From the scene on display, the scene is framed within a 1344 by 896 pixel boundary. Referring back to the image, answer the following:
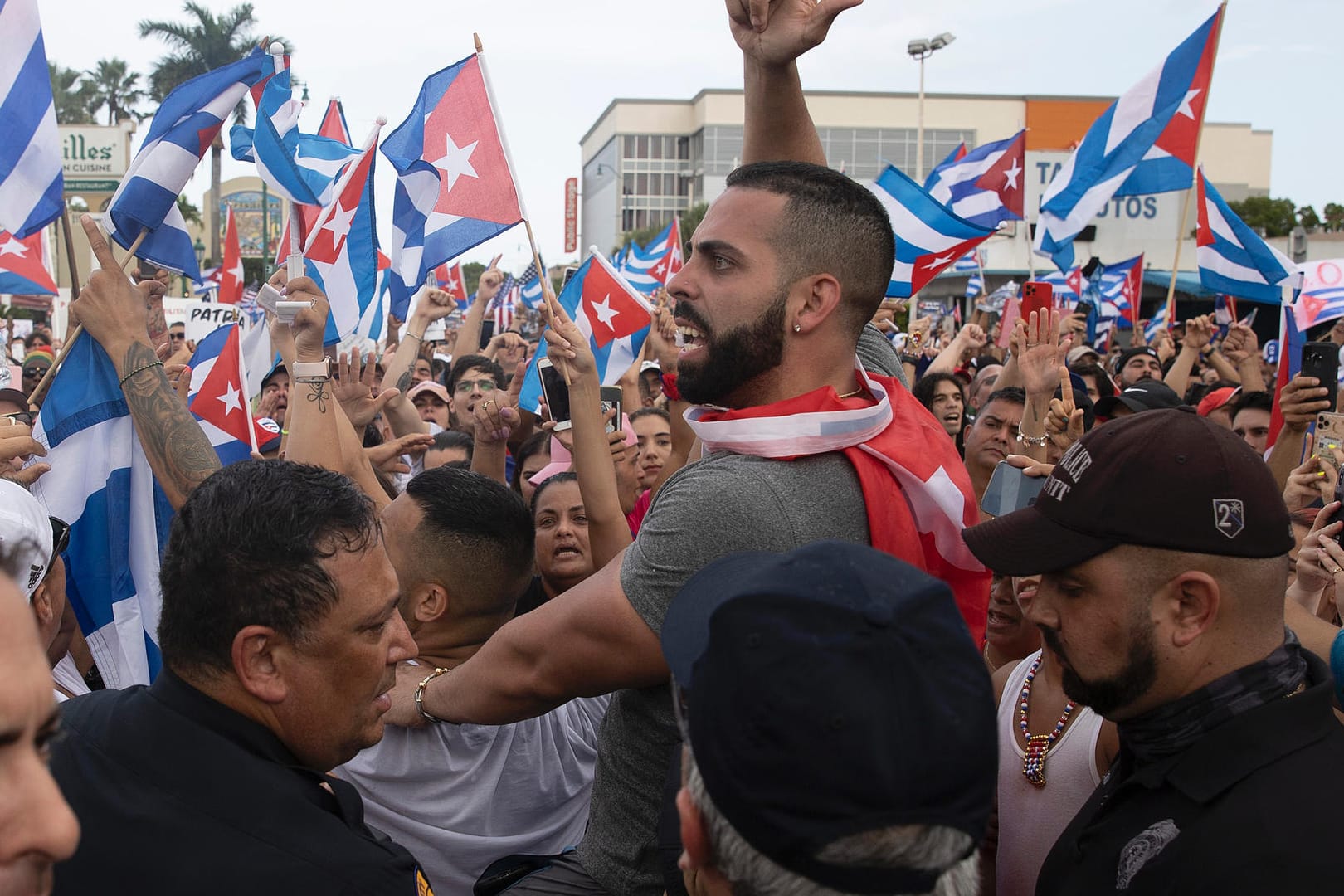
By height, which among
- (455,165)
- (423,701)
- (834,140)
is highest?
(834,140)

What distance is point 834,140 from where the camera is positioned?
261ft

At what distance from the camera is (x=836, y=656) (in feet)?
4.01

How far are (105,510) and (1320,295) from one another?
9.63 meters

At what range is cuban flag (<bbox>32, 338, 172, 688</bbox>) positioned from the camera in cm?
376

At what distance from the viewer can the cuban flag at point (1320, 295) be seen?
9398 millimetres

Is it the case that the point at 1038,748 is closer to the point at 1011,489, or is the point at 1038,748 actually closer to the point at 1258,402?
the point at 1011,489

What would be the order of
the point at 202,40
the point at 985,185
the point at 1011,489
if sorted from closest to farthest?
1. the point at 1011,489
2. the point at 985,185
3. the point at 202,40

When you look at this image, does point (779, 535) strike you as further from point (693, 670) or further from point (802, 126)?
point (802, 126)

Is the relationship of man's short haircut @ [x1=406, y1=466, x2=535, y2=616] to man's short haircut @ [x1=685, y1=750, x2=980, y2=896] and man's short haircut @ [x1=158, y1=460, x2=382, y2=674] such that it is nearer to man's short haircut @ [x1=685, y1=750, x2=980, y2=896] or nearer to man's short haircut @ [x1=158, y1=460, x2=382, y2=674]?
man's short haircut @ [x1=158, y1=460, x2=382, y2=674]

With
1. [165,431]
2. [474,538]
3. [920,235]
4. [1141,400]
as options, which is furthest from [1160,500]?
[920,235]

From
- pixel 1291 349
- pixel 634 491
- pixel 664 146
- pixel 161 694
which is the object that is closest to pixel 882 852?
pixel 161 694

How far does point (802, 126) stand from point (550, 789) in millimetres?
1853

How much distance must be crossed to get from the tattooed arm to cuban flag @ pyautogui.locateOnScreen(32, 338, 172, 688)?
316mm

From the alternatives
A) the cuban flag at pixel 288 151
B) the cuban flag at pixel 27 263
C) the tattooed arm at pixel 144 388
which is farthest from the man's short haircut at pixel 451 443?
the tattooed arm at pixel 144 388
